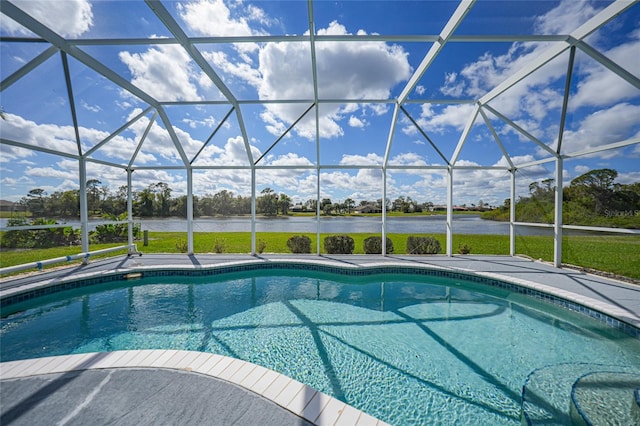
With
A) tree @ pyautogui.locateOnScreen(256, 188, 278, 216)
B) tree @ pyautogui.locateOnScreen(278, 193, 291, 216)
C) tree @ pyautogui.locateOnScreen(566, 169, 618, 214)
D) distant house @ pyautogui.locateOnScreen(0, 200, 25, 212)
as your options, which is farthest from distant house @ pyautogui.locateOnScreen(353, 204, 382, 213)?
distant house @ pyautogui.locateOnScreen(0, 200, 25, 212)

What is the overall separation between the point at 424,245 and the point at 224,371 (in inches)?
340

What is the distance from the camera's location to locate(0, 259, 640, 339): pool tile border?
155 inches

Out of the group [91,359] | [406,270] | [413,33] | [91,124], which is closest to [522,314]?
[406,270]

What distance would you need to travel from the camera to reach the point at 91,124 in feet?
19.9

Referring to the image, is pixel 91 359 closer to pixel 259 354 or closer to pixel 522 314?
pixel 259 354

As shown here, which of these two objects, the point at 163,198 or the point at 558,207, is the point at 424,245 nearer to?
the point at 558,207

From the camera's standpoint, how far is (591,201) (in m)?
5.97

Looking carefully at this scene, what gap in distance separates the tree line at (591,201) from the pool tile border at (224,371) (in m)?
7.30

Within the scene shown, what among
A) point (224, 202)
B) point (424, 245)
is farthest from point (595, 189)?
point (224, 202)

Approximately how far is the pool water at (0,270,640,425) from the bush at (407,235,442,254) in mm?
3614

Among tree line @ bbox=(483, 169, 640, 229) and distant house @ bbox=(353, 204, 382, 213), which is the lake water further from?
tree line @ bbox=(483, 169, 640, 229)

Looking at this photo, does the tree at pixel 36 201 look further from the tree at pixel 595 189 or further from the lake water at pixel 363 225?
the tree at pixel 595 189

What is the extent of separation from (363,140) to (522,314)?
6.23 metres

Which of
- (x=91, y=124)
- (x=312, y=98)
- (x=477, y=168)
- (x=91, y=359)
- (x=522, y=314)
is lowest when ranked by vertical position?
(x=522, y=314)
